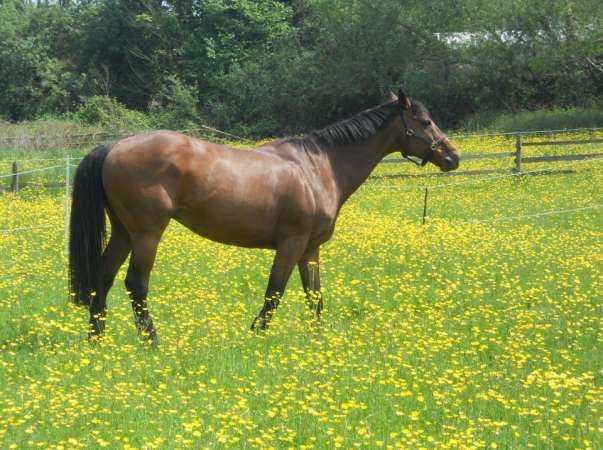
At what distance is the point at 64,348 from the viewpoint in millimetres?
6902

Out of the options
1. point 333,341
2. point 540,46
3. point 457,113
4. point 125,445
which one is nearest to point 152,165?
point 333,341

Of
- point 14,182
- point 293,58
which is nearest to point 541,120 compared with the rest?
point 293,58

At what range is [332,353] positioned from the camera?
22.4 ft

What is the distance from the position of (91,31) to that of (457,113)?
96.7 ft

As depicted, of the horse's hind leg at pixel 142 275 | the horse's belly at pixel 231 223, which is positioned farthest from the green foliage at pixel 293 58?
the horse's hind leg at pixel 142 275

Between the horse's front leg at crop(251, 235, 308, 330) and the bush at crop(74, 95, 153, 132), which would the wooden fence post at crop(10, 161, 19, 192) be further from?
the bush at crop(74, 95, 153, 132)

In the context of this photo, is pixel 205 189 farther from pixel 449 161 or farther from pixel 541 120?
pixel 541 120

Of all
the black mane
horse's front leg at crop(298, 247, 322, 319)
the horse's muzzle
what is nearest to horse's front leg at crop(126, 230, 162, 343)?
horse's front leg at crop(298, 247, 322, 319)

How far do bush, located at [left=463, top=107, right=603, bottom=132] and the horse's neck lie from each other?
25338mm

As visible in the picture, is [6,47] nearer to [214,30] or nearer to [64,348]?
[214,30]

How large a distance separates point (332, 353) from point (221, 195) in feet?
6.25

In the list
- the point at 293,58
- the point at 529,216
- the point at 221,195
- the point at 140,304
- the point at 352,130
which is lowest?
the point at 529,216

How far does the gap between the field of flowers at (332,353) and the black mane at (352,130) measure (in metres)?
1.71

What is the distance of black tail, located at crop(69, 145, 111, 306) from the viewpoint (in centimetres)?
736
